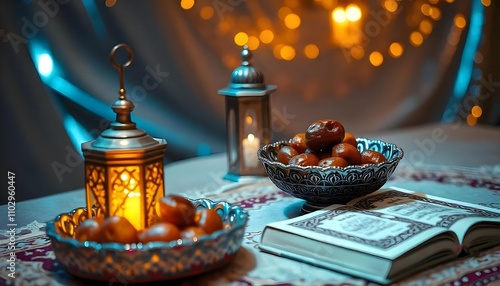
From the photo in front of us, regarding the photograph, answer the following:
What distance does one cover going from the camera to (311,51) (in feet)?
7.21

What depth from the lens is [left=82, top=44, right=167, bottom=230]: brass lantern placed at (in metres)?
0.84

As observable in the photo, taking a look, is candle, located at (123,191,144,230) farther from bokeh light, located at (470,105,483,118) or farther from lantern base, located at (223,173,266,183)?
bokeh light, located at (470,105,483,118)

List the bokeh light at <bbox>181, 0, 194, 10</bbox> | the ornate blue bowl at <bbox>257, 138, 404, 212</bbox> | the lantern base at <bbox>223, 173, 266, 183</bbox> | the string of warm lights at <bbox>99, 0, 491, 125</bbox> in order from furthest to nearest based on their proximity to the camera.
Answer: the string of warm lights at <bbox>99, 0, 491, 125</bbox>, the bokeh light at <bbox>181, 0, 194, 10</bbox>, the lantern base at <bbox>223, 173, 266, 183</bbox>, the ornate blue bowl at <bbox>257, 138, 404, 212</bbox>

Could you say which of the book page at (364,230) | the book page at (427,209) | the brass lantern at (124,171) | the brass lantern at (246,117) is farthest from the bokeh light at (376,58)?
the brass lantern at (124,171)

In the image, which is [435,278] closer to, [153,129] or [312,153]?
[312,153]

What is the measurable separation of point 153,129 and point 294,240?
103cm

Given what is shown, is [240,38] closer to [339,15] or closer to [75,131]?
[339,15]

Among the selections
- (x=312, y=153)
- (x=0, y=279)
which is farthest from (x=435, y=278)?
(x=0, y=279)

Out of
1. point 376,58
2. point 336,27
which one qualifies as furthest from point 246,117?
point 376,58

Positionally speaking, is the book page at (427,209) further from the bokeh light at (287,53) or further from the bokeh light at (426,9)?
the bokeh light at (426,9)

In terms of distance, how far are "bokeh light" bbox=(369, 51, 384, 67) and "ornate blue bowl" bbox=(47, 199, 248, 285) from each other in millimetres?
1646

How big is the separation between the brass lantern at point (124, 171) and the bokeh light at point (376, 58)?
5.17 ft

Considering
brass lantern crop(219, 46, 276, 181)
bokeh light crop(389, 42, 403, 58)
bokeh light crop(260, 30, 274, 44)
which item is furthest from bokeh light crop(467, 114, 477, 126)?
brass lantern crop(219, 46, 276, 181)

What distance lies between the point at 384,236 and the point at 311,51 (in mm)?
1397
